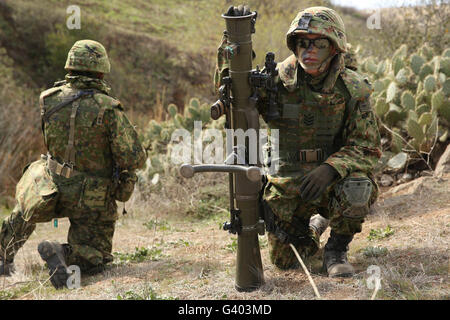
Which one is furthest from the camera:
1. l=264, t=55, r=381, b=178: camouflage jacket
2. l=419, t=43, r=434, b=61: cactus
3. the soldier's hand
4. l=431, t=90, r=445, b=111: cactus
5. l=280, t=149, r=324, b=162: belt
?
l=419, t=43, r=434, b=61: cactus

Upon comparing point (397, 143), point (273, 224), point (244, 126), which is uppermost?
point (244, 126)

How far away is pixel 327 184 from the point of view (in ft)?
10.1

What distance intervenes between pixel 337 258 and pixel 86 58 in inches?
84.7

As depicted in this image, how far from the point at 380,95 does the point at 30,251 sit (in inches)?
157

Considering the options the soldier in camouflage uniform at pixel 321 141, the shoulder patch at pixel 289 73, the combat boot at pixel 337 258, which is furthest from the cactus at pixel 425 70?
the combat boot at pixel 337 258

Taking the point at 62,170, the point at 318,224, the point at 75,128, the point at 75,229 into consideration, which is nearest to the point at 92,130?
the point at 75,128

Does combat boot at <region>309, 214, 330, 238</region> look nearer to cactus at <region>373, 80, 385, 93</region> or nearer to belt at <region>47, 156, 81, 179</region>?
belt at <region>47, 156, 81, 179</region>

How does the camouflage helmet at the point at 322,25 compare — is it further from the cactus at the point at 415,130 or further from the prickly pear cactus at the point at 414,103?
the cactus at the point at 415,130

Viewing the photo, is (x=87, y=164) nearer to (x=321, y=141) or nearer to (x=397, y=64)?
(x=321, y=141)

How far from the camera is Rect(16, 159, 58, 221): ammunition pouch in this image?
12.0ft

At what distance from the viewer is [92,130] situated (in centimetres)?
367

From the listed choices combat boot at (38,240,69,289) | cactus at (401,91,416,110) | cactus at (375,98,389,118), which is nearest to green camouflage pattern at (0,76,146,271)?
→ combat boot at (38,240,69,289)

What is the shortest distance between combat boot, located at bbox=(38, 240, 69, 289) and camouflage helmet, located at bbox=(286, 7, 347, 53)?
209 centimetres

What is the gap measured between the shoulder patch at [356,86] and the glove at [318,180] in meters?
0.48
